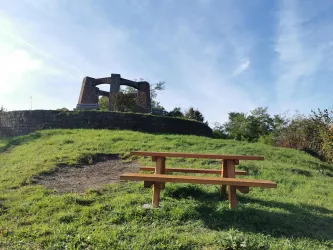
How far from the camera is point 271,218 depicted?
11.2ft

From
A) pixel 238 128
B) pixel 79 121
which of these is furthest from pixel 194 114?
pixel 79 121

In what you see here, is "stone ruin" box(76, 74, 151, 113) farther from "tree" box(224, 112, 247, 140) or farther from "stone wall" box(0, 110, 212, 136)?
"tree" box(224, 112, 247, 140)

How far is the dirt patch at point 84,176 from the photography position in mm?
5305

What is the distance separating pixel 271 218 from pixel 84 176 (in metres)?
4.01

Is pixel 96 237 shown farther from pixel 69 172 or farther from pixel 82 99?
pixel 82 99

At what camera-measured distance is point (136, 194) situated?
14.3 ft

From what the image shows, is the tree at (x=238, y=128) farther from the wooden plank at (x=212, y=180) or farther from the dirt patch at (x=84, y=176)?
the wooden plank at (x=212, y=180)

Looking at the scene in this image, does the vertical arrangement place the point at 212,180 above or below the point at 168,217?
above

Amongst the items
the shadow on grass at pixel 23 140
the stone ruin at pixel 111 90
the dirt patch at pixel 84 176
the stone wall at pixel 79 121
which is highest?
the stone ruin at pixel 111 90

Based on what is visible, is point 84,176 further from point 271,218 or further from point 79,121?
point 79,121

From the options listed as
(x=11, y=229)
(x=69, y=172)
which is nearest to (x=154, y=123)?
(x=69, y=172)

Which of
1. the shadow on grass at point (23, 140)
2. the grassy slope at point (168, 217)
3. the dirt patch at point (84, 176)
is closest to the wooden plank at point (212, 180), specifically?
the grassy slope at point (168, 217)

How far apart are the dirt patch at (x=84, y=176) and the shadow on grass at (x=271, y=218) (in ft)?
7.13

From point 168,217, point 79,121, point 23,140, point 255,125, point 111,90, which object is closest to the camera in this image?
point 168,217
